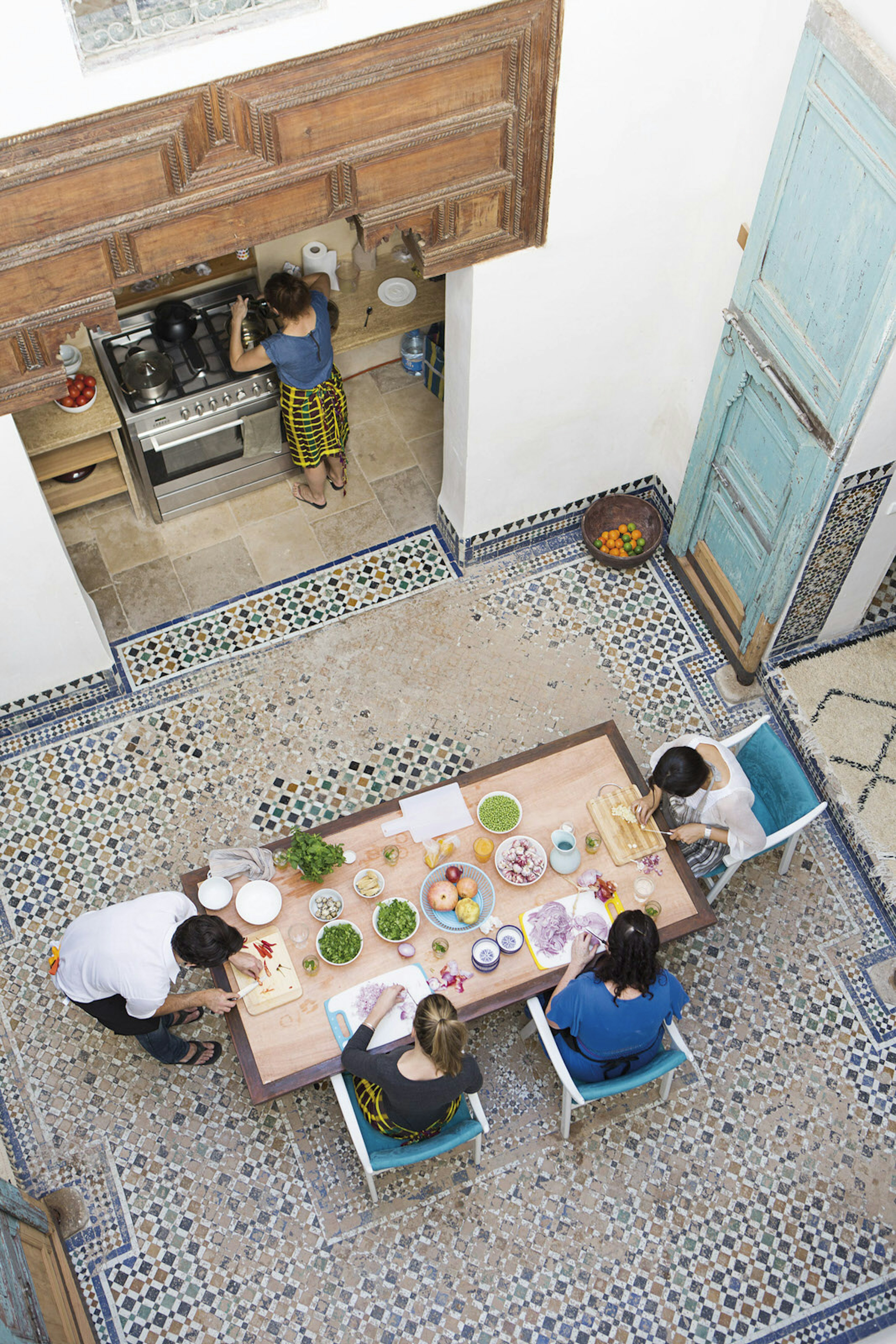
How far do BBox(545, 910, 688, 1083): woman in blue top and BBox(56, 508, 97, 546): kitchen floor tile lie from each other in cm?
376

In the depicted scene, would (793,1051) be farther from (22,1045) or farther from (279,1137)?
(22,1045)

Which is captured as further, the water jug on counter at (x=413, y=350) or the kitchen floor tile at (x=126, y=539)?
the water jug on counter at (x=413, y=350)

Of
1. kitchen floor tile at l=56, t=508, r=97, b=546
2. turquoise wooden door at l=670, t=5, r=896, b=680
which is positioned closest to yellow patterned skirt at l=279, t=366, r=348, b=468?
kitchen floor tile at l=56, t=508, r=97, b=546

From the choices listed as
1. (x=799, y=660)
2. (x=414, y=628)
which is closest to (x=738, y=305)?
(x=799, y=660)

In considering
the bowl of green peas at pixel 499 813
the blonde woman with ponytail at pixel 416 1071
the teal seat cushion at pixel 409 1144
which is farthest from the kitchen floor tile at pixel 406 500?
the teal seat cushion at pixel 409 1144

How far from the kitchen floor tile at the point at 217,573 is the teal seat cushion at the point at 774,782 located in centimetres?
291

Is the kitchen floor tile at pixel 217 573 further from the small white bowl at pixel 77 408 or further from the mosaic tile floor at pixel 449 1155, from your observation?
the small white bowl at pixel 77 408

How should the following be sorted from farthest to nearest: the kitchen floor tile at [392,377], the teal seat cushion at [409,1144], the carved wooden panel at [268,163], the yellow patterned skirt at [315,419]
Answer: the kitchen floor tile at [392,377]
the yellow patterned skirt at [315,419]
the teal seat cushion at [409,1144]
the carved wooden panel at [268,163]

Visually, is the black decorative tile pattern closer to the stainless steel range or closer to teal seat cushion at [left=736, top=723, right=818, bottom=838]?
teal seat cushion at [left=736, top=723, right=818, bottom=838]

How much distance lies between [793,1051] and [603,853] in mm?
1383

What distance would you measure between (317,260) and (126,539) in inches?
74.0

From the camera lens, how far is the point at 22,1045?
5.21 m

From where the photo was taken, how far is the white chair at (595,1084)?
440cm

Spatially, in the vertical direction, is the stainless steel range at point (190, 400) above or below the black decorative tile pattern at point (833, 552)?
above
